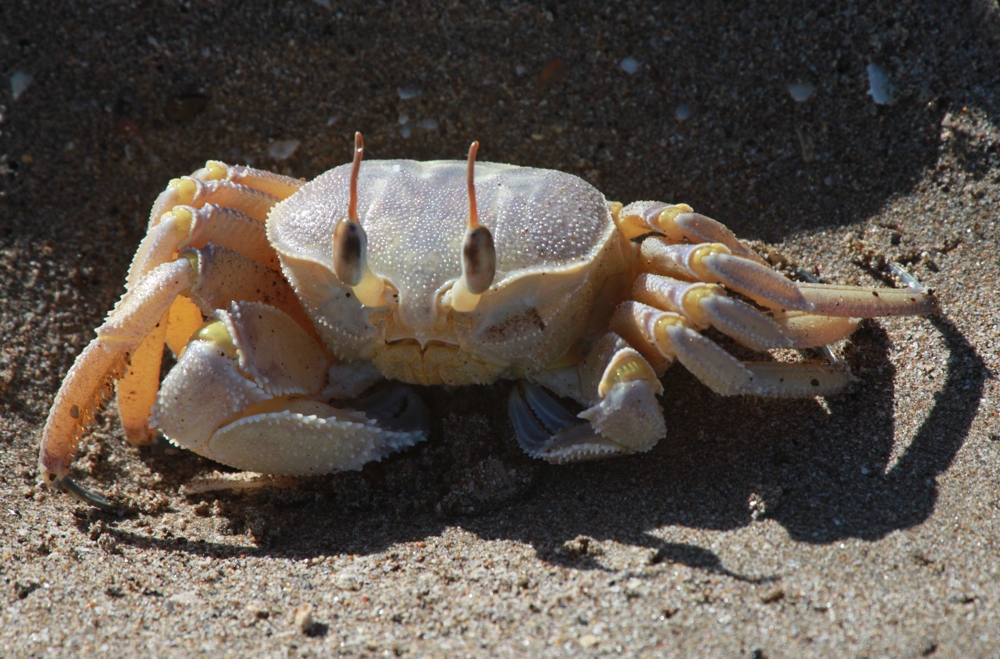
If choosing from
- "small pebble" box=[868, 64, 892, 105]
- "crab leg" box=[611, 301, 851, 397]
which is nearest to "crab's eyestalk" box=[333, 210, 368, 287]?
"crab leg" box=[611, 301, 851, 397]

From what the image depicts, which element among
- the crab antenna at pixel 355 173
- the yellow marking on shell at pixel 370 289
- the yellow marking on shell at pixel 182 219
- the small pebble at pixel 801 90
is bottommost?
the yellow marking on shell at pixel 370 289

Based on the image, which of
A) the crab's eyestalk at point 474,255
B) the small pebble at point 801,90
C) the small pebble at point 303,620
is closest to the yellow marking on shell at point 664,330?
the crab's eyestalk at point 474,255

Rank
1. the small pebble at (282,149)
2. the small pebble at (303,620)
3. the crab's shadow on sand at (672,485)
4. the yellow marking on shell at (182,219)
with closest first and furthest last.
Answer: the small pebble at (303,620) < the crab's shadow on sand at (672,485) < the yellow marking on shell at (182,219) < the small pebble at (282,149)

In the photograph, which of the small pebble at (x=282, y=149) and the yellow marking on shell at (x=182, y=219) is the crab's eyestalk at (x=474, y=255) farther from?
the small pebble at (x=282, y=149)

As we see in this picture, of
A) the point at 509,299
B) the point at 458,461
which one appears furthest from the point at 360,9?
Answer: the point at 458,461

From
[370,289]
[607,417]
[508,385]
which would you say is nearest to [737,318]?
[607,417]

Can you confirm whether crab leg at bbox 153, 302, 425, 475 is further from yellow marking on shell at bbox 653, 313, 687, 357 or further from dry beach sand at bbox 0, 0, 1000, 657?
yellow marking on shell at bbox 653, 313, 687, 357

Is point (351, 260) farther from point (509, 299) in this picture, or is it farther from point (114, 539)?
point (114, 539)
